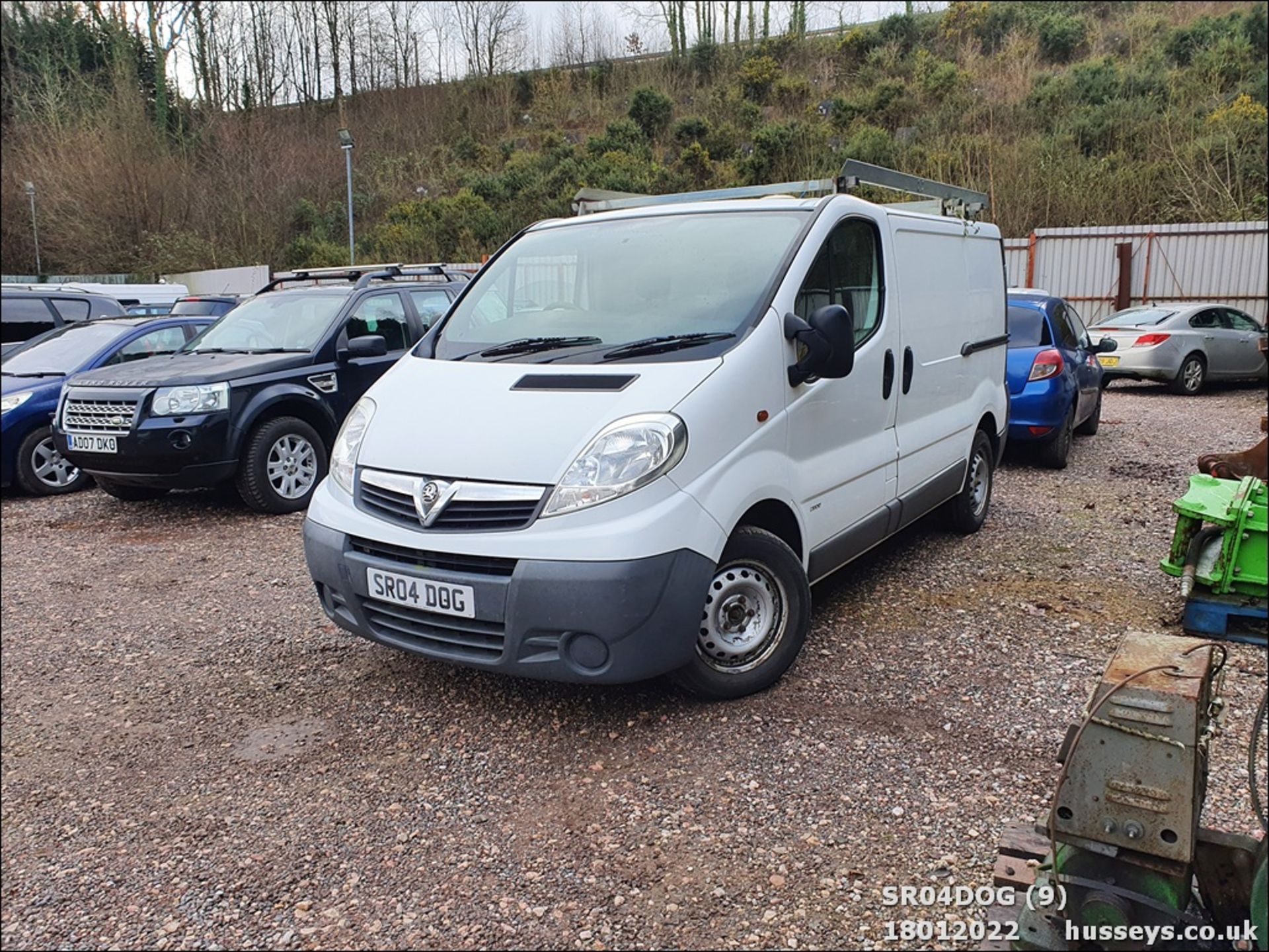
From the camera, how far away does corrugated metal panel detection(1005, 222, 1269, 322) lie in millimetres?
17719

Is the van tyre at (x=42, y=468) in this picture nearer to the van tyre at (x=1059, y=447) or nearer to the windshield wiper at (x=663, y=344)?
the windshield wiper at (x=663, y=344)

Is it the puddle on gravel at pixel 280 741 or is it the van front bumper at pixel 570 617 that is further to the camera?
the puddle on gravel at pixel 280 741

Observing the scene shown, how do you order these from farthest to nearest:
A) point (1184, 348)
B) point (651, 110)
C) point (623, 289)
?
point (651, 110) < point (1184, 348) < point (623, 289)

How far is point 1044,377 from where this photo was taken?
25.6 feet

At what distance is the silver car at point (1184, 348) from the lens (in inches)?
509

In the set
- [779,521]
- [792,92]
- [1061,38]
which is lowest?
[779,521]

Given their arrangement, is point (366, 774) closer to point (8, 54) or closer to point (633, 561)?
point (633, 561)

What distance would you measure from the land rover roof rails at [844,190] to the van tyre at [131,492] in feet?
14.0

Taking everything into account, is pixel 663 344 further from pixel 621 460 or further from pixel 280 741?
pixel 280 741

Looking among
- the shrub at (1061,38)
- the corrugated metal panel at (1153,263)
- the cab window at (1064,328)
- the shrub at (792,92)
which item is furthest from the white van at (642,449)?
the shrub at (1061,38)

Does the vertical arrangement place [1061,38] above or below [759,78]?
above

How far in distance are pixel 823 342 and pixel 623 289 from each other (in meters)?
0.96

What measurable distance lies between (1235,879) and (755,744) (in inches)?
61.0

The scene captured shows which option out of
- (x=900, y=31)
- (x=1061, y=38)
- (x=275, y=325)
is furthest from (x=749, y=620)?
(x=900, y=31)
